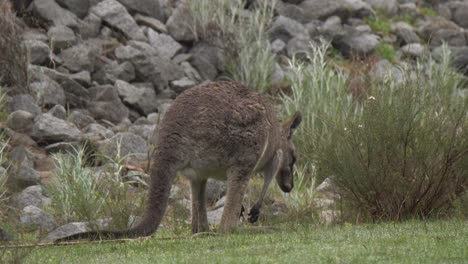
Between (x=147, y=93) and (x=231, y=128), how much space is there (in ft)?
31.0

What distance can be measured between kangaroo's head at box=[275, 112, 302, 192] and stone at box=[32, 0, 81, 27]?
9189 millimetres

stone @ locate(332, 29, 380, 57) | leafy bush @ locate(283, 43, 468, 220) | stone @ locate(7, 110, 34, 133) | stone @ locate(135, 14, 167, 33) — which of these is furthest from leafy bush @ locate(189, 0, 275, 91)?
leafy bush @ locate(283, 43, 468, 220)

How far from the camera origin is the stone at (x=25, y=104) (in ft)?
59.3

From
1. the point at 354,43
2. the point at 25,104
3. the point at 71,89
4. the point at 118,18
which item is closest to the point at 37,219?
the point at 25,104

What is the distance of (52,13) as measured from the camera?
68.2 feet

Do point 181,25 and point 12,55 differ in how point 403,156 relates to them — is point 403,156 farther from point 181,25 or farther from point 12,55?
point 181,25

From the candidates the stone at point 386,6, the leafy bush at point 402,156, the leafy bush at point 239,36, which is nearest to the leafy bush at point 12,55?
the leafy bush at point 239,36

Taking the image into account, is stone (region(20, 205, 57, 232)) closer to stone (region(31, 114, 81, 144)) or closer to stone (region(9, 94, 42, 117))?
stone (region(31, 114, 81, 144))

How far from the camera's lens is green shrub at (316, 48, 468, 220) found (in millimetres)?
12078

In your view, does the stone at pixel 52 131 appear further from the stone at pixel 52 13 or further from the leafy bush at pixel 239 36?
the leafy bush at pixel 239 36

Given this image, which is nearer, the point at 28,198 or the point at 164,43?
the point at 28,198

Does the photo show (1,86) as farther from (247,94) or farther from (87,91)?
(247,94)

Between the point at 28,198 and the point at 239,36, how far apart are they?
8088 millimetres

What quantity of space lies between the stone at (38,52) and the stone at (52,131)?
2.17 m
